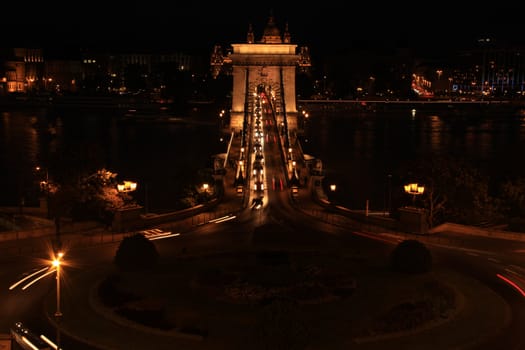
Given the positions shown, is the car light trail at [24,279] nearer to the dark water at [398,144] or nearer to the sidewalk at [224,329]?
the sidewalk at [224,329]

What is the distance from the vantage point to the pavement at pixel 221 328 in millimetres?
15360

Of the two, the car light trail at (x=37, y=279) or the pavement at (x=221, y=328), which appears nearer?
the pavement at (x=221, y=328)

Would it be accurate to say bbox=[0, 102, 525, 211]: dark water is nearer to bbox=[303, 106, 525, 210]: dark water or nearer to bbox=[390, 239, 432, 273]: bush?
bbox=[303, 106, 525, 210]: dark water

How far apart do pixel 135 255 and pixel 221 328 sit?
16.8ft

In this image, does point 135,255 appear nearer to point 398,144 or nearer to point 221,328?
point 221,328

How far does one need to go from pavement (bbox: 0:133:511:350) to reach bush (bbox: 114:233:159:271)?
873 millimetres

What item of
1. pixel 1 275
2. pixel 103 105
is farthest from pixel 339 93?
pixel 1 275

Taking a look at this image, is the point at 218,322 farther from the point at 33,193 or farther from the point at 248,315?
the point at 33,193

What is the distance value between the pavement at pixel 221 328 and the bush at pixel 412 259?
79 centimetres

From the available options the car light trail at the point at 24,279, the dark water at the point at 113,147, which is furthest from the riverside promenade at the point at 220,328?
the dark water at the point at 113,147

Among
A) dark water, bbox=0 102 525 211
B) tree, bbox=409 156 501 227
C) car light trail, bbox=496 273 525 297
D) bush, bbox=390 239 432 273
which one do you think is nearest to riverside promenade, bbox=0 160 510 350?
bush, bbox=390 239 432 273

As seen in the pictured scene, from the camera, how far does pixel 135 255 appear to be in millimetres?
20391

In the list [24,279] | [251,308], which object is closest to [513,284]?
[251,308]

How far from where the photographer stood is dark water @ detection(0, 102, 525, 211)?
45531 millimetres
